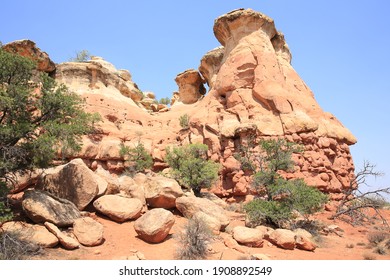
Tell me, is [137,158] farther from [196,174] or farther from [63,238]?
[63,238]

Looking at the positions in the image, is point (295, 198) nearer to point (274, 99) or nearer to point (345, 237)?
point (345, 237)

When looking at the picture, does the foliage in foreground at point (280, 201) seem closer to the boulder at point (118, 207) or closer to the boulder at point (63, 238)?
the boulder at point (118, 207)

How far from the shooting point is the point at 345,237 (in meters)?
12.4

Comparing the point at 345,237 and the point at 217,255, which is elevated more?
the point at 345,237

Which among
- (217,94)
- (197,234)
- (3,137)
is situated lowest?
(197,234)

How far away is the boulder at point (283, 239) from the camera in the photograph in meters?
9.25

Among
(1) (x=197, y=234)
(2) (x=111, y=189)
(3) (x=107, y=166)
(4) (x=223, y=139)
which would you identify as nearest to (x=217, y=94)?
(4) (x=223, y=139)

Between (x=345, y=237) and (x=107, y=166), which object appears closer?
(x=345, y=237)

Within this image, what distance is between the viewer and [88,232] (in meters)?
8.05

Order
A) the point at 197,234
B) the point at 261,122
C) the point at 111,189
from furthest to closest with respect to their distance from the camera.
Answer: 1. the point at 261,122
2. the point at 111,189
3. the point at 197,234

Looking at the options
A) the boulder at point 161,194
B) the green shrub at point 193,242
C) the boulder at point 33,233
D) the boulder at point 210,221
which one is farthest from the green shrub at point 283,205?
the boulder at point 33,233

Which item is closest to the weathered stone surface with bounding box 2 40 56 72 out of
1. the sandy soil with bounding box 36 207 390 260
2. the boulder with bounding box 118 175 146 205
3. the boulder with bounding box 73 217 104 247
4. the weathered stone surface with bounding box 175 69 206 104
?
the weathered stone surface with bounding box 175 69 206 104

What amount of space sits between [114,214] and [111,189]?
1519 mm

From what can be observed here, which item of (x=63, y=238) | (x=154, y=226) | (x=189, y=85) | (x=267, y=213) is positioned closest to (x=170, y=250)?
(x=154, y=226)
